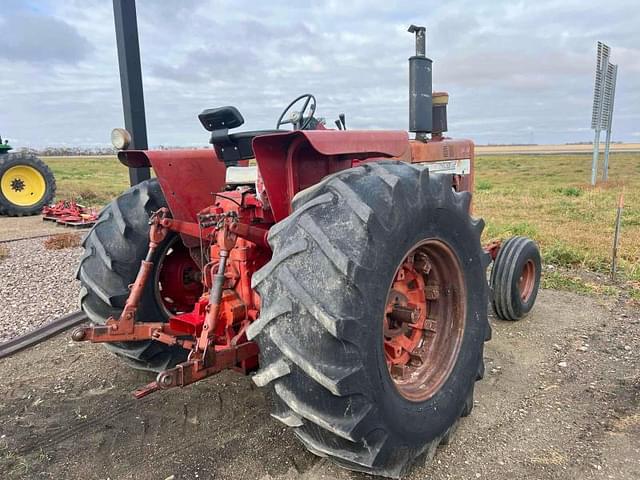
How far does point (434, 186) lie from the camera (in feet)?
8.08

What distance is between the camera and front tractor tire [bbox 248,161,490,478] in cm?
202

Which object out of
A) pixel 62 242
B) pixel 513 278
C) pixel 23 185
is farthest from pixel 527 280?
pixel 23 185

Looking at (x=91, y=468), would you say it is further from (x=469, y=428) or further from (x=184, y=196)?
(x=469, y=428)

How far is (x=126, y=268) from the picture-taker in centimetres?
316

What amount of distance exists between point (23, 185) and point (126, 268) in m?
11.0

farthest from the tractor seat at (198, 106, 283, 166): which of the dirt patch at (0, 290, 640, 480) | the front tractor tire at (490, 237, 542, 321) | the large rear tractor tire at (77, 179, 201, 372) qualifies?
the front tractor tire at (490, 237, 542, 321)

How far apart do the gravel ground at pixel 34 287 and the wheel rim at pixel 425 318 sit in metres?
3.39

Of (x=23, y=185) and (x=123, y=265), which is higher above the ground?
(x=123, y=265)

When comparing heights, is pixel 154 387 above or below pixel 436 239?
below

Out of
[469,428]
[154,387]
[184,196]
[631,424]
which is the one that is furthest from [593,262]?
[154,387]

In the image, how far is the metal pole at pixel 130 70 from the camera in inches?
189

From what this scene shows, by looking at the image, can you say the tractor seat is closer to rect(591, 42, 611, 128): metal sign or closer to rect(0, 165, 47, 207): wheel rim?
rect(0, 165, 47, 207): wheel rim

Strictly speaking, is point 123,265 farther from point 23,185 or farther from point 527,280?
point 23,185

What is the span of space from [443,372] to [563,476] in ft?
2.30
